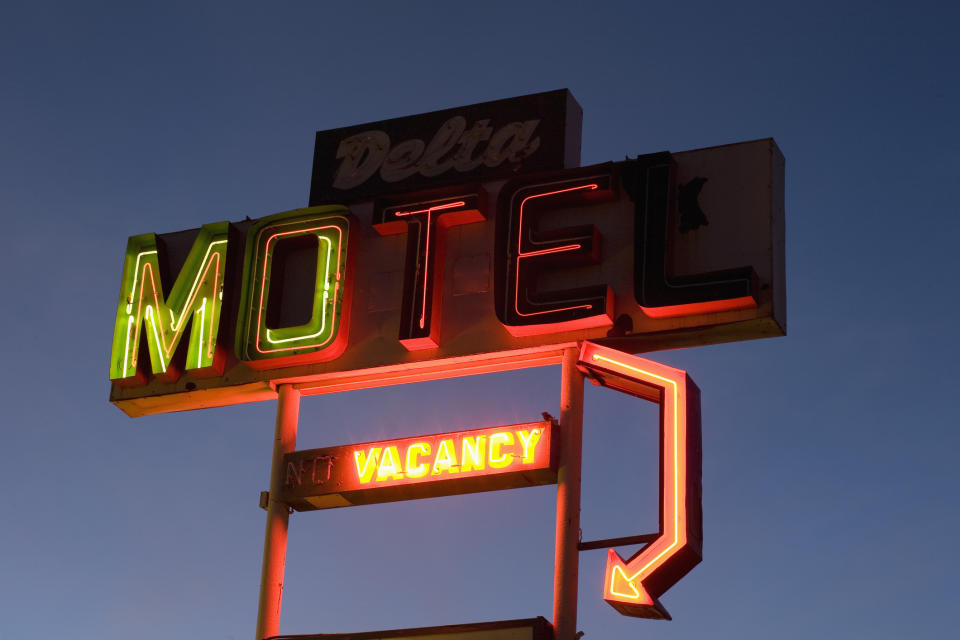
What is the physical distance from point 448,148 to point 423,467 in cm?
463

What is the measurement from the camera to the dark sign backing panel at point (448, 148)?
70.6ft

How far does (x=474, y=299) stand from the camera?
2067 centimetres

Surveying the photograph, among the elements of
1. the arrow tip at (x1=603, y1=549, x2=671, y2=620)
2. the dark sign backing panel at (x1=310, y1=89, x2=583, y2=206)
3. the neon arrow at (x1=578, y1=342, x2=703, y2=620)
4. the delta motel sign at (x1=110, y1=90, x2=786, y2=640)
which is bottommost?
the arrow tip at (x1=603, y1=549, x2=671, y2=620)

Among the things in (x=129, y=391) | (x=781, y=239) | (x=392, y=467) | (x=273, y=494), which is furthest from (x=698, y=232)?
(x=129, y=391)

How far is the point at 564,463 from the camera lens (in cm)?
1895

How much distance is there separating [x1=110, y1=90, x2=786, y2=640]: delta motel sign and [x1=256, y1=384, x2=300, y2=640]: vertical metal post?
0.03 m

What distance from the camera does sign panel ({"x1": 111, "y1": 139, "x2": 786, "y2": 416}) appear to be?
19.6 meters

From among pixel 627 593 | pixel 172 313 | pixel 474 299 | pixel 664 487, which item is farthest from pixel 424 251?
pixel 627 593

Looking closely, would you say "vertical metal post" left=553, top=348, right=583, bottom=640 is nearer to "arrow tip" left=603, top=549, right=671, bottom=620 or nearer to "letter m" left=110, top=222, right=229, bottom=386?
"arrow tip" left=603, top=549, right=671, bottom=620

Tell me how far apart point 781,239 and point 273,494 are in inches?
267

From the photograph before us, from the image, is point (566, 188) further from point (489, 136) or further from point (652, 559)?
point (652, 559)

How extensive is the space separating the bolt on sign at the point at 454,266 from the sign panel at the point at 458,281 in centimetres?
2

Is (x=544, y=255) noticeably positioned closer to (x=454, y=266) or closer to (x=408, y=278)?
(x=454, y=266)

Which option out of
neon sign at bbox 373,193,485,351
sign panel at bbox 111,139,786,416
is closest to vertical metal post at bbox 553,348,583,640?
sign panel at bbox 111,139,786,416
